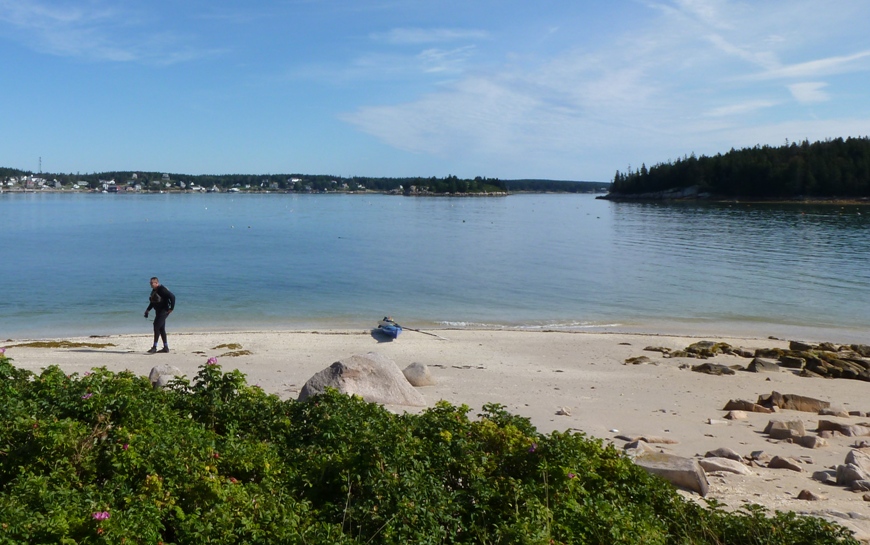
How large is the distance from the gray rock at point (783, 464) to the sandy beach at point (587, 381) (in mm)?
142

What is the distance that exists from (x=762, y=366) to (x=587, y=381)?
16.8ft

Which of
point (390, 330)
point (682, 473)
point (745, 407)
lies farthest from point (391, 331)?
point (682, 473)

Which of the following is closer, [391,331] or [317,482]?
[317,482]

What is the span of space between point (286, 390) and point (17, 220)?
90.9m

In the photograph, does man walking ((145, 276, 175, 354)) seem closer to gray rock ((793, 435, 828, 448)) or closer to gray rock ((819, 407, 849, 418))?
gray rock ((793, 435, 828, 448))

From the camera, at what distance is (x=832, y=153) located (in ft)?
454

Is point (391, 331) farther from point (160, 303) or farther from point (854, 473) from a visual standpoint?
point (854, 473)

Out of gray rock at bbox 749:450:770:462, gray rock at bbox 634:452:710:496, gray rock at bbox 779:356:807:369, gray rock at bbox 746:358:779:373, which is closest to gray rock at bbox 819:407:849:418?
gray rock at bbox 749:450:770:462

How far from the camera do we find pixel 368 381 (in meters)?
11.9

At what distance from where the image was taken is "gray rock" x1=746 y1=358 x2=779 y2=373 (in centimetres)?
1738

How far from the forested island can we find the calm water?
6662cm

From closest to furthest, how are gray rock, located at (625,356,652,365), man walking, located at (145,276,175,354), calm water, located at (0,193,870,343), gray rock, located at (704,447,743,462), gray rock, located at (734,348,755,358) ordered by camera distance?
1. gray rock, located at (704,447,743,462)
2. man walking, located at (145,276,175,354)
3. gray rock, located at (625,356,652,365)
4. gray rock, located at (734,348,755,358)
5. calm water, located at (0,193,870,343)

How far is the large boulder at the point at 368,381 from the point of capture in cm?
1151

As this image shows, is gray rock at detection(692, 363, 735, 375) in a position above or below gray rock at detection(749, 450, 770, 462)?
below
